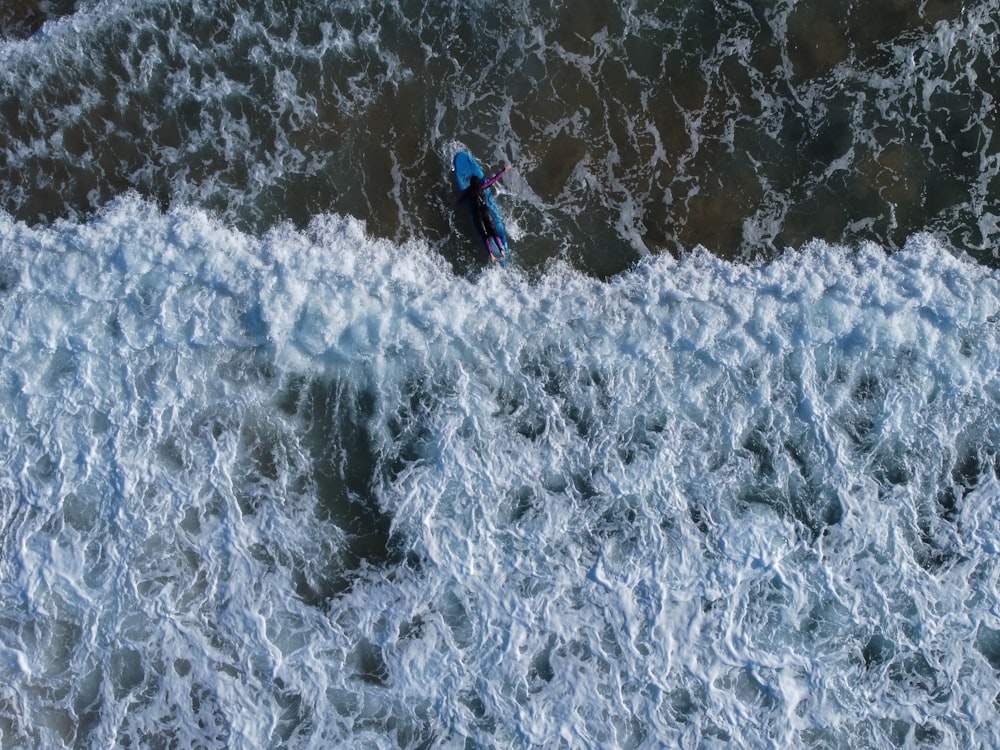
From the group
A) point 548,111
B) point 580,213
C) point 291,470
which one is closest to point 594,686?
point 291,470

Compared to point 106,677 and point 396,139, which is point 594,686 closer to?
point 106,677

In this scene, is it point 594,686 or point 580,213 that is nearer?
point 594,686

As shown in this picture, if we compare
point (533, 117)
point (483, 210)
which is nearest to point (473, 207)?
point (483, 210)

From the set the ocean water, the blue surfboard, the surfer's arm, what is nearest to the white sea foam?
the ocean water

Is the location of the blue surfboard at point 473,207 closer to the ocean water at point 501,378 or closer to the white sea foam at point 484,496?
the ocean water at point 501,378

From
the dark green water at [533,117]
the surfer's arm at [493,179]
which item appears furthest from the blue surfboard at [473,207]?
the dark green water at [533,117]

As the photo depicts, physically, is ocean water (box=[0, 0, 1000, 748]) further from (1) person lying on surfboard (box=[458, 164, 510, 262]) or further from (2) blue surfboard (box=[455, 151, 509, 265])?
(1) person lying on surfboard (box=[458, 164, 510, 262])

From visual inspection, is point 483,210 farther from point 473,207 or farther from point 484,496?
point 484,496
